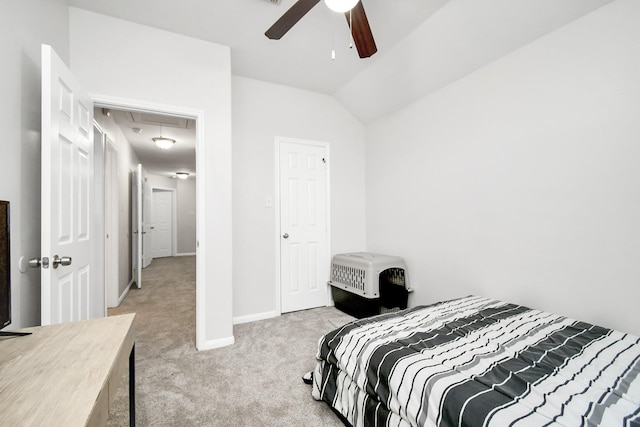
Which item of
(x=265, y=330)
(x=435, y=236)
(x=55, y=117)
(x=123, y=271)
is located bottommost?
(x=265, y=330)

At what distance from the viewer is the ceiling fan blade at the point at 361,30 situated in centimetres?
157

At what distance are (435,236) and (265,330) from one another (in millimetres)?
1886

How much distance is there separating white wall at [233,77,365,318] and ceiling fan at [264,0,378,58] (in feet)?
4.58

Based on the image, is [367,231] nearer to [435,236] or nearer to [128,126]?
[435,236]

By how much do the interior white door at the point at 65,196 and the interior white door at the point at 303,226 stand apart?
1723 millimetres

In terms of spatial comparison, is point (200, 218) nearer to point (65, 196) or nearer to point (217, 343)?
point (65, 196)

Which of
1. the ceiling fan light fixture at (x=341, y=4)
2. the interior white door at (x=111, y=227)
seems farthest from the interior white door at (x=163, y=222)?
the ceiling fan light fixture at (x=341, y=4)

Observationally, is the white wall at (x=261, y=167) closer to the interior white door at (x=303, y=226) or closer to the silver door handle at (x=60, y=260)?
the interior white door at (x=303, y=226)

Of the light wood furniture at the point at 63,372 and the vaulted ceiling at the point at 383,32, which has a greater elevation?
the vaulted ceiling at the point at 383,32

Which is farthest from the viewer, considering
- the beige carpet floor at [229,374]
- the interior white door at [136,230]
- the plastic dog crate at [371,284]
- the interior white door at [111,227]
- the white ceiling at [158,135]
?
the interior white door at [136,230]

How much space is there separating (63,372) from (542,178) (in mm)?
2598

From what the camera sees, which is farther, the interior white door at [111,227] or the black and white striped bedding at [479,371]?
the interior white door at [111,227]

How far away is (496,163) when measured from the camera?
2.21m

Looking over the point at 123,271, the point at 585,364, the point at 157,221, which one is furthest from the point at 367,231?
the point at 157,221
